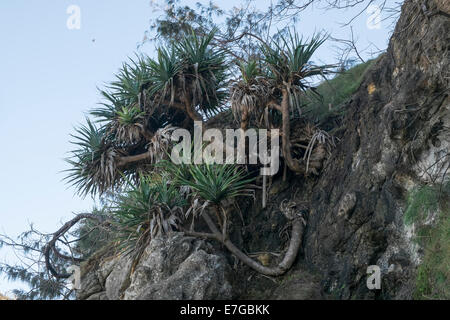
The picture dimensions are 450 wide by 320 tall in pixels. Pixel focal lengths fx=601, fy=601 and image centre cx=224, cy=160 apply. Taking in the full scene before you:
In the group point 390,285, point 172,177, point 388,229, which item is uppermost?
point 172,177

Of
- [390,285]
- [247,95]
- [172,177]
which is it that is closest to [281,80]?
[247,95]

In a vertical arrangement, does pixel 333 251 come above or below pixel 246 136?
below

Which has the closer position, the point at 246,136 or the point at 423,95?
the point at 423,95

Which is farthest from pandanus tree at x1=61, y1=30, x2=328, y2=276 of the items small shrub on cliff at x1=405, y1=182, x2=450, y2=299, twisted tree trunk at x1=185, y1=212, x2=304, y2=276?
small shrub on cliff at x1=405, y1=182, x2=450, y2=299

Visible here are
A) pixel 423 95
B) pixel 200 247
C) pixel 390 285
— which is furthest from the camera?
pixel 200 247

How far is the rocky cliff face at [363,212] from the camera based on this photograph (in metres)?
8.27

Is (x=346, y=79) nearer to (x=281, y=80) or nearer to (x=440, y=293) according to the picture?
(x=281, y=80)

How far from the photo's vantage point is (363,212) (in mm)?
8906

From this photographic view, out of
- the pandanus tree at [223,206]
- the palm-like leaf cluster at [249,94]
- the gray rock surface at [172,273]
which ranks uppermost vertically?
the palm-like leaf cluster at [249,94]

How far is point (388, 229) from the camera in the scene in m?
8.42

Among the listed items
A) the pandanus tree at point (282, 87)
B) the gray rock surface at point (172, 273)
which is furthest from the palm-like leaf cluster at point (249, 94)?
the gray rock surface at point (172, 273)

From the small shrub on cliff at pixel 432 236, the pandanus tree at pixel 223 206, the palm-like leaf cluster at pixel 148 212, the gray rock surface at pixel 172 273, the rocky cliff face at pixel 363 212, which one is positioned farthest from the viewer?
the palm-like leaf cluster at pixel 148 212

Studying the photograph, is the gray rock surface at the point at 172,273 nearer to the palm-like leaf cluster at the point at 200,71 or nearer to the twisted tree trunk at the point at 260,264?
the twisted tree trunk at the point at 260,264

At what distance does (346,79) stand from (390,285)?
7287 mm
